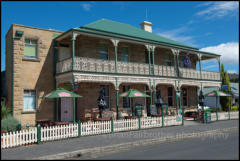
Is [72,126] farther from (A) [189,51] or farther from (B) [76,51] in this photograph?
(A) [189,51]

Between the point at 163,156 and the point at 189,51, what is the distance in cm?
1594

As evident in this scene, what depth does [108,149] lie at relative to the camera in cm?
899

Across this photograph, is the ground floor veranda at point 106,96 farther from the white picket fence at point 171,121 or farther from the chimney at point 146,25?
the chimney at point 146,25

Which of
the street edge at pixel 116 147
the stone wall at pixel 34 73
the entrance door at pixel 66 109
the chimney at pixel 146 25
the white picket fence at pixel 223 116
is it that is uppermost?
the chimney at pixel 146 25

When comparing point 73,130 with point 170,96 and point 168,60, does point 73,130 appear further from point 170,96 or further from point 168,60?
point 168,60

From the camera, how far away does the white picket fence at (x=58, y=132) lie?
10695mm

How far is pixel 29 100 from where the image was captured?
15.8 meters

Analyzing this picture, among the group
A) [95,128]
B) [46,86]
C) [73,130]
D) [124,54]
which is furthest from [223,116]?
[46,86]

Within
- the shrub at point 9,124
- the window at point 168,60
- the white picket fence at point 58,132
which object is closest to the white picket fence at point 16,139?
the white picket fence at point 58,132

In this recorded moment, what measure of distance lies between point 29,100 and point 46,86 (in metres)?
1.50

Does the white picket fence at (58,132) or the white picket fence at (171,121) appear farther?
the white picket fence at (171,121)

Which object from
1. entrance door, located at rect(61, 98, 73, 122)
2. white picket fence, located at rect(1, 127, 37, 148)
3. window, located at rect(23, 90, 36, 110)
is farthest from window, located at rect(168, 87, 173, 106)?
white picket fence, located at rect(1, 127, 37, 148)

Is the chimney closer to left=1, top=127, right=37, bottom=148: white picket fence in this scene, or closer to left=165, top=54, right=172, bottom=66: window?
left=165, top=54, right=172, bottom=66: window

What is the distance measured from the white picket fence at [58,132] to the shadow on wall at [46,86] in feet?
16.1
